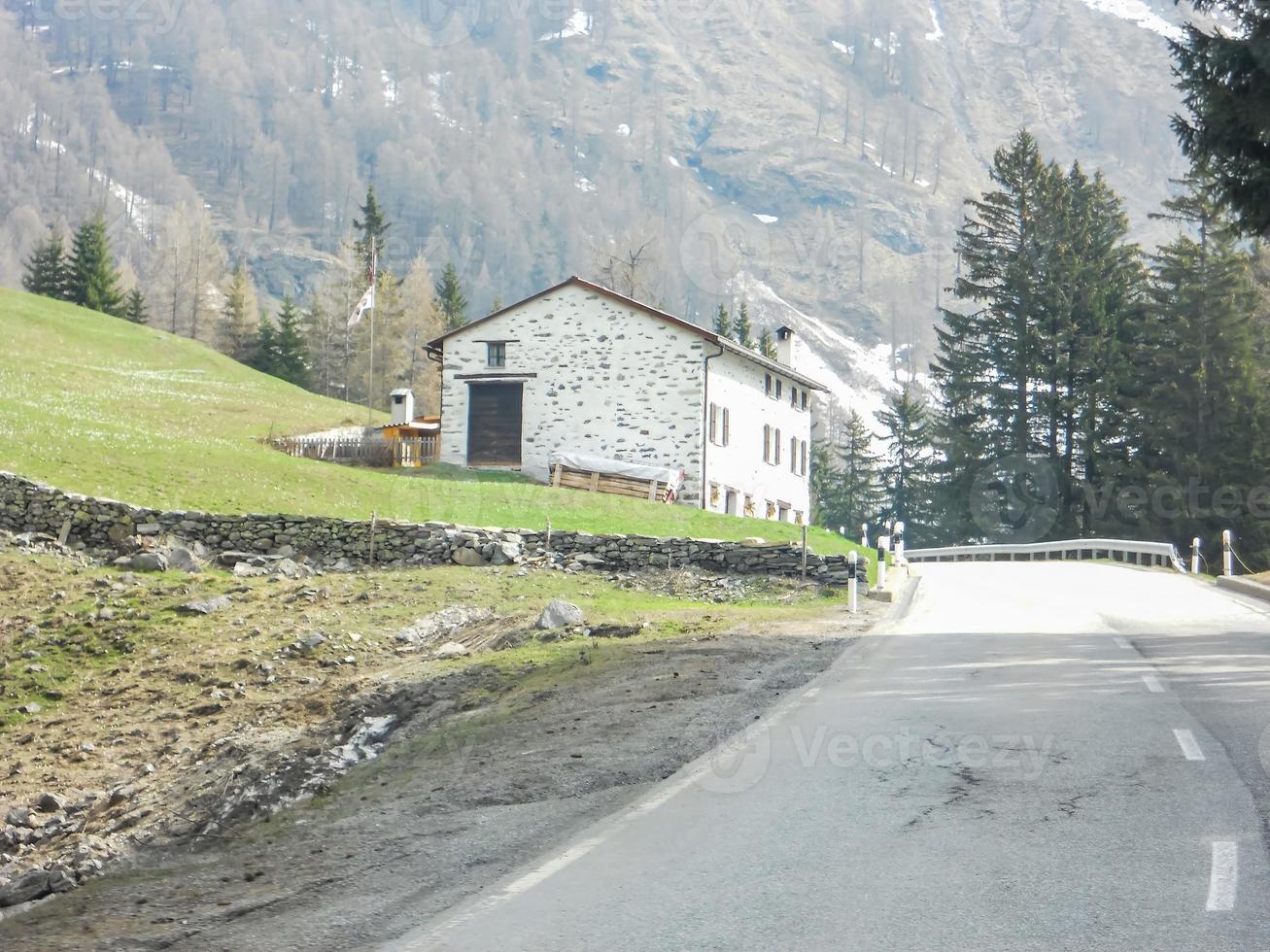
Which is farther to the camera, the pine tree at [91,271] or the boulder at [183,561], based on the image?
the pine tree at [91,271]

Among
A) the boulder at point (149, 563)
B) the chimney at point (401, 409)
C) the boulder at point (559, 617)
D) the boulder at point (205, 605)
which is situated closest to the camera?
the boulder at point (559, 617)

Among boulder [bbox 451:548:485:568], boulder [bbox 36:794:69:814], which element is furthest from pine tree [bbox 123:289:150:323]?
boulder [bbox 36:794:69:814]

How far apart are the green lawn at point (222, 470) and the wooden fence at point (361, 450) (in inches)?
66.0

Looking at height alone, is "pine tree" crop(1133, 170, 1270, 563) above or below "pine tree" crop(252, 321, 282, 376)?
below

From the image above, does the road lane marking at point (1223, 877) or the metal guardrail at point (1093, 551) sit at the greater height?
the metal guardrail at point (1093, 551)

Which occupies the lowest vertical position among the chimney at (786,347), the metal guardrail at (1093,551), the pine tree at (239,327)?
the metal guardrail at (1093,551)

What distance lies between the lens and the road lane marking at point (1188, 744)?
993 centimetres

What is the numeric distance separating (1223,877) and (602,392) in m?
41.7

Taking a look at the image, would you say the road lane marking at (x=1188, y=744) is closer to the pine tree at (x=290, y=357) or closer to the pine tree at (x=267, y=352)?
the pine tree at (x=290, y=357)

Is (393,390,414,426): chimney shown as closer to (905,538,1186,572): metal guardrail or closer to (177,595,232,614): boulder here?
(905,538,1186,572): metal guardrail

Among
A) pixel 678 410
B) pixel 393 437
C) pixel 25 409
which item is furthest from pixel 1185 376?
pixel 25 409

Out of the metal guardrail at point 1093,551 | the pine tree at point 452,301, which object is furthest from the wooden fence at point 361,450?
the pine tree at point 452,301

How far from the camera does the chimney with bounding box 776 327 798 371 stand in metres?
59.5

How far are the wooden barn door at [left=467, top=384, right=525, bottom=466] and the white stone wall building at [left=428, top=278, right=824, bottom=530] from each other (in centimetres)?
4
